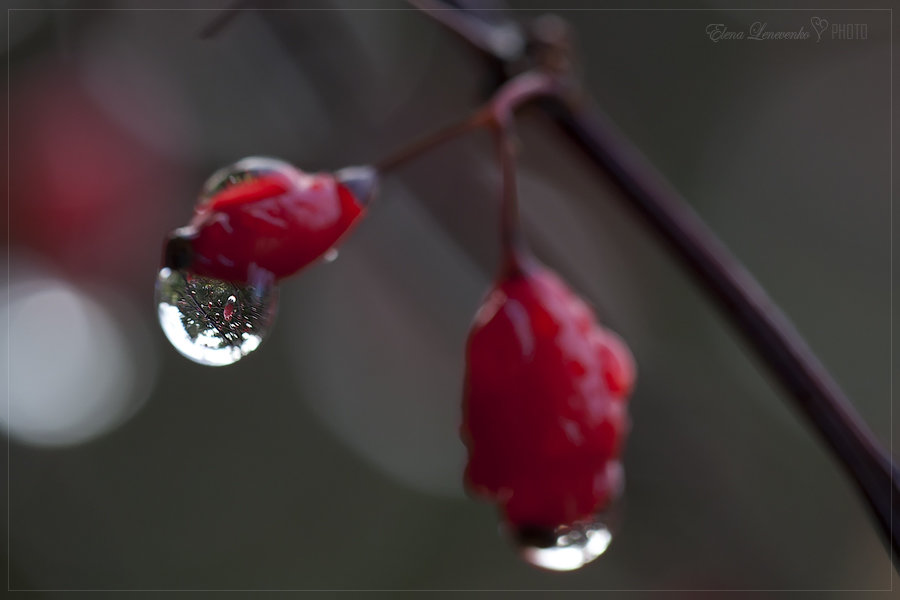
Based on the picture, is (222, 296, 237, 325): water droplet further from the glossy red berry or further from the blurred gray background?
the blurred gray background

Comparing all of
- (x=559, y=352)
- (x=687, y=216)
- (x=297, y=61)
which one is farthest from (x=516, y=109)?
(x=297, y=61)

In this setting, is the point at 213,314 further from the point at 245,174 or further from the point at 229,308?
the point at 245,174

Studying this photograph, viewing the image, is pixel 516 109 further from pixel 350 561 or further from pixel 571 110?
pixel 350 561

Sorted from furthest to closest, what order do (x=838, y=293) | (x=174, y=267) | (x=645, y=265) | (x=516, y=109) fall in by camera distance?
1. (x=838, y=293)
2. (x=645, y=265)
3. (x=516, y=109)
4. (x=174, y=267)

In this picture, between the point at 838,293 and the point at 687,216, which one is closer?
the point at 687,216

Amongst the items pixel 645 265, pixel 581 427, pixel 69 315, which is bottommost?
pixel 581 427

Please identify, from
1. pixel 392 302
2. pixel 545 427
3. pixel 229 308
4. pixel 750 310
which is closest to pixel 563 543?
pixel 545 427
